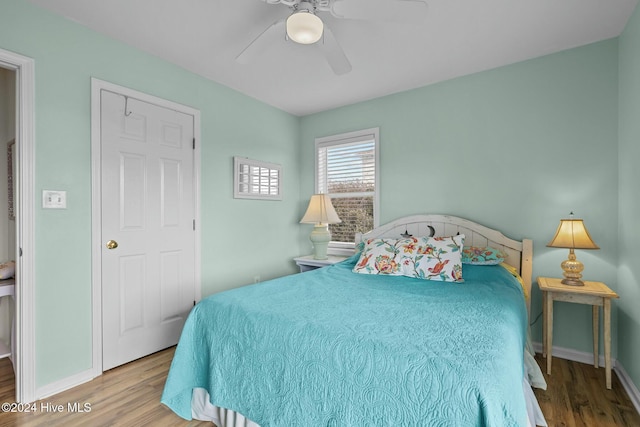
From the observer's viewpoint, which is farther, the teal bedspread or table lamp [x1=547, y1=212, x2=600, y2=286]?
table lamp [x1=547, y1=212, x2=600, y2=286]

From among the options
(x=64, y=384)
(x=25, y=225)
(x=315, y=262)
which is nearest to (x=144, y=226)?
(x=25, y=225)

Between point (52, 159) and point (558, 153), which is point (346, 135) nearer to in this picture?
point (558, 153)

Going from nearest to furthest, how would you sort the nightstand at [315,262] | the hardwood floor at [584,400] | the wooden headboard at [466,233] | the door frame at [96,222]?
1. the hardwood floor at [584,400]
2. the door frame at [96,222]
3. the wooden headboard at [466,233]
4. the nightstand at [315,262]

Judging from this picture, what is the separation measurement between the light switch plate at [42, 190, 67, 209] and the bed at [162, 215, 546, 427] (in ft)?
3.97

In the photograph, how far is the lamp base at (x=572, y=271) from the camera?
2268mm

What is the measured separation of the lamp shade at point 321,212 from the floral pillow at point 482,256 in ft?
4.70

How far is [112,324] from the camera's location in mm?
2352

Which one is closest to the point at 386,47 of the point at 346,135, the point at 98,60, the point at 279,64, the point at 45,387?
the point at 279,64

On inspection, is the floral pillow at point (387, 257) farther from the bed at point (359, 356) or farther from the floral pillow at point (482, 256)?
the floral pillow at point (482, 256)

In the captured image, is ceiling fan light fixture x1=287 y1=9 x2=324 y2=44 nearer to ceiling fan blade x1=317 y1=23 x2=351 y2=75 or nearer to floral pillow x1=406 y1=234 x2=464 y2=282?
ceiling fan blade x1=317 y1=23 x2=351 y2=75

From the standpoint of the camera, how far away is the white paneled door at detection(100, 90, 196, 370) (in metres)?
2.34

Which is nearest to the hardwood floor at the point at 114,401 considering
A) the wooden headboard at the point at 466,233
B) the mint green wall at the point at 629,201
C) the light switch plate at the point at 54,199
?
the light switch plate at the point at 54,199

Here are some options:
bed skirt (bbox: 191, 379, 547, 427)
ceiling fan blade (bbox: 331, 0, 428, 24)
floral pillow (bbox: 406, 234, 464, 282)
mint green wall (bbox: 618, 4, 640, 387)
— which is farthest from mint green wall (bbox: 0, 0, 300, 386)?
mint green wall (bbox: 618, 4, 640, 387)

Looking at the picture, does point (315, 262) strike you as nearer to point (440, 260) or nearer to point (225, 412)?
point (440, 260)
